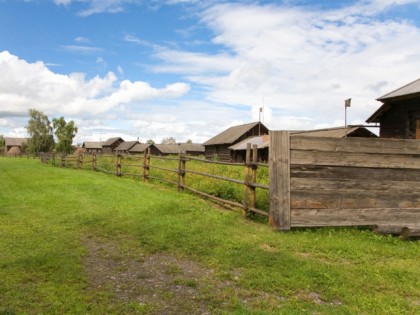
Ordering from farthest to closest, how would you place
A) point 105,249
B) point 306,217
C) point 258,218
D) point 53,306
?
point 258,218, point 306,217, point 105,249, point 53,306

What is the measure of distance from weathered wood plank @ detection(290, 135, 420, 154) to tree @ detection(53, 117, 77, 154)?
7271 cm

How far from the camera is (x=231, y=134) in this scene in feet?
155

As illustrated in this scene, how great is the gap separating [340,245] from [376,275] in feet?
4.37

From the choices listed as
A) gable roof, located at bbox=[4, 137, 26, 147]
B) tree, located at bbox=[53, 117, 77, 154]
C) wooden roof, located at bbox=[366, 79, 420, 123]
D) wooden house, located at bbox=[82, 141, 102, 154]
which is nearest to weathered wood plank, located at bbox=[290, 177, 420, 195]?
wooden roof, located at bbox=[366, 79, 420, 123]

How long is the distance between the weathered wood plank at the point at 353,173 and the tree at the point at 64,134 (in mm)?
72734

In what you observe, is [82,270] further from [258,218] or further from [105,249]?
[258,218]

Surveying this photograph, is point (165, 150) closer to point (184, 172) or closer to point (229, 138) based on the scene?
point (229, 138)

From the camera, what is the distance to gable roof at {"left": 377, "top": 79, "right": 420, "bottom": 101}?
46.4ft

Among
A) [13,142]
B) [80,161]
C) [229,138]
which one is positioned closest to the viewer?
[80,161]

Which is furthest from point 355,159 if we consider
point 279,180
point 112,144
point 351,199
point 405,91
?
point 112,144

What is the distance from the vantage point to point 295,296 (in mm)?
4281

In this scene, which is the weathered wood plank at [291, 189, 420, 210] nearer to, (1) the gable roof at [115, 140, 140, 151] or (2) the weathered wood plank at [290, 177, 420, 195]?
(2) the weathered wood plank at [290, 177, 420, 195]

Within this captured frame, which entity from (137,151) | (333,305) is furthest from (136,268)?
(137,151)

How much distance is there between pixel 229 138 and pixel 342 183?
3786 centimetres
